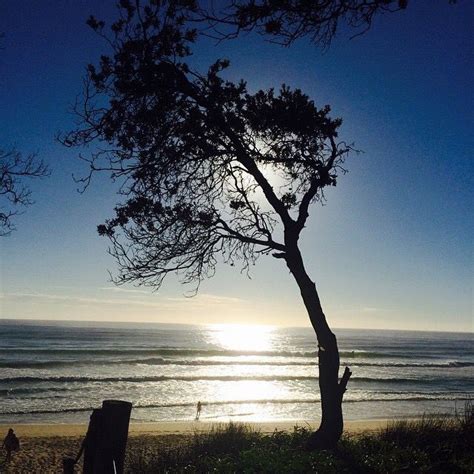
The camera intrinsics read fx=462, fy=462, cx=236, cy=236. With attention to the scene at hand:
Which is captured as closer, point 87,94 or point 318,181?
point 87,94

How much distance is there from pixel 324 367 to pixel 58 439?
10.7 m

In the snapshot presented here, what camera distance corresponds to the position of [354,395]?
108 feet

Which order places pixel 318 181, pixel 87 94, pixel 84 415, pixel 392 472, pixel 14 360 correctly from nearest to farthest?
1. pixel 392 472
2. pixel 87 94
3. pixel 318 181
4. pixel 84 415
5. pixel 14 360

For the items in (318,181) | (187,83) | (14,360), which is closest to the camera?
(187,83)

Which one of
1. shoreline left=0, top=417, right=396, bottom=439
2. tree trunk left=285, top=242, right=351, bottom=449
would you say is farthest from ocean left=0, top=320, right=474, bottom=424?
tree trunk left=285, top=242, right=351, bottom=449

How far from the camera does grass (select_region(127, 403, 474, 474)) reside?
8109 millimetres

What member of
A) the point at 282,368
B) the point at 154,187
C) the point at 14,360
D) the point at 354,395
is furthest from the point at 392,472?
the point at 14,360

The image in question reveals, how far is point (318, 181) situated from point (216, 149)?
2479 millimetres

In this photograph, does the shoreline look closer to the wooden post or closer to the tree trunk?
the tree trunk

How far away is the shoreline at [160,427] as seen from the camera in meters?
18.2

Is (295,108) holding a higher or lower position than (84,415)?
higher

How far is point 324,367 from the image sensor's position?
32.4 feet

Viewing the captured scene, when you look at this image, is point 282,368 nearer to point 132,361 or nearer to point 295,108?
point 132,361

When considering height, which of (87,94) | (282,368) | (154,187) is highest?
(87,94)
